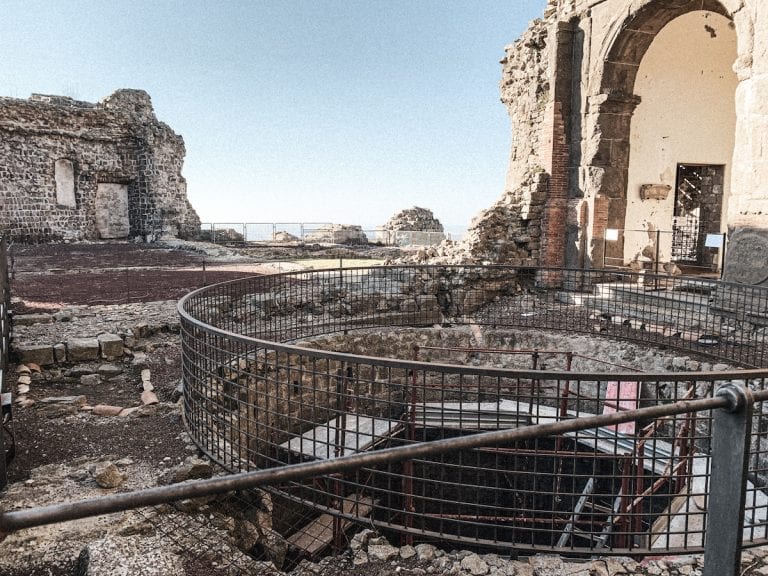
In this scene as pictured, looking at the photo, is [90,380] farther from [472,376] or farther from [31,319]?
[472,376]

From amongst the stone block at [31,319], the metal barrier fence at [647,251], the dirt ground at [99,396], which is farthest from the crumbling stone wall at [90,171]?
the metal barrier fence at [647,251]

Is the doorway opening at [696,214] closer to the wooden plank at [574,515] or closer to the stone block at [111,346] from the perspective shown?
the wooden plank at [574,515]

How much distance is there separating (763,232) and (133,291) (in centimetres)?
1067

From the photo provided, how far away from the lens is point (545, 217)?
13.3 meters

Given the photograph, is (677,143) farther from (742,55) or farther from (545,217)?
(742,55)

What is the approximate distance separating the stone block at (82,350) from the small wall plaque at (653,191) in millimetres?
11496

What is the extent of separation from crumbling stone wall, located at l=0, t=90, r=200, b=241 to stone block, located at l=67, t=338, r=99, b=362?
1688 centimetres

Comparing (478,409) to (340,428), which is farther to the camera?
(340,428)

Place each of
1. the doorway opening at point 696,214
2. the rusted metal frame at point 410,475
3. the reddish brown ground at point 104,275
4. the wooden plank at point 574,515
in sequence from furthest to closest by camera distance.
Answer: the doorway opening at point 696,214 → the reddish brown ground at point 104,275 → the rusted metal frame at point 410,475 → the wooden plank at point 574,515

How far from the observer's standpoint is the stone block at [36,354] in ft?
21.8

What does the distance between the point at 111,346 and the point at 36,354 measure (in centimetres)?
80

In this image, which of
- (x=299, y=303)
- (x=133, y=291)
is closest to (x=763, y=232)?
(x=299, y=303)

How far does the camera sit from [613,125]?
12547 millimetres

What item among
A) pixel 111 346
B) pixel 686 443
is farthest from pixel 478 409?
pixel 111 346
